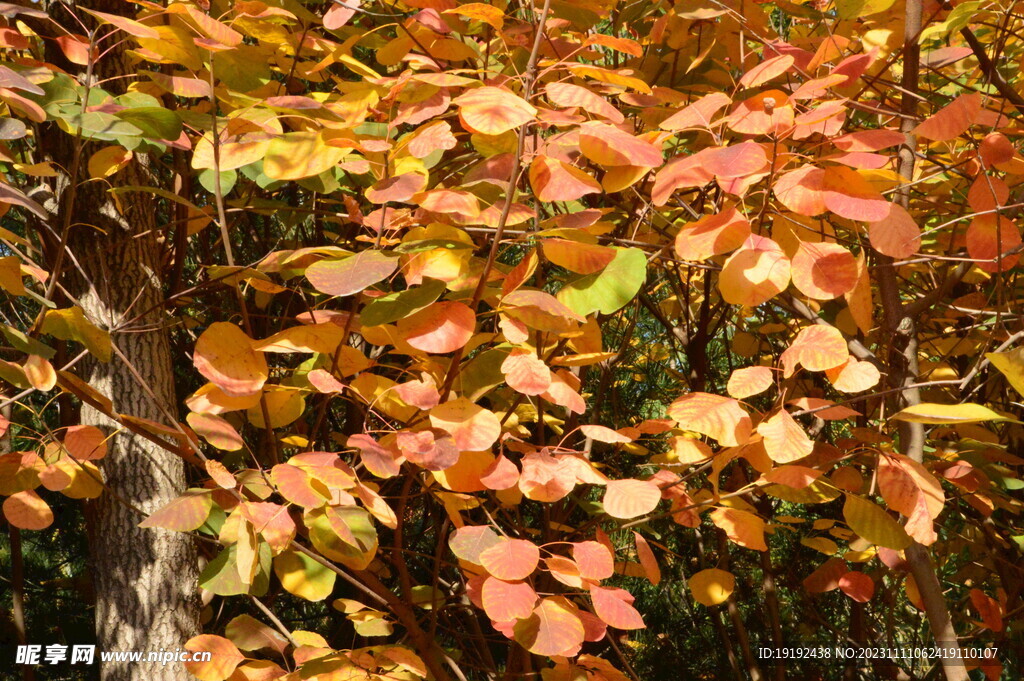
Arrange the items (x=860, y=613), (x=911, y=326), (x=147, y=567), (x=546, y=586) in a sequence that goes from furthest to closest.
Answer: (x=860, y=613) → (x=546, y=586) → (x=147, y=567) → (x=911, y=326)

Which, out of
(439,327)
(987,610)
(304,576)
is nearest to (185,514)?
(304,576)

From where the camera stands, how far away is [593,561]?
42.6 inches

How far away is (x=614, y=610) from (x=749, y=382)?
339mm

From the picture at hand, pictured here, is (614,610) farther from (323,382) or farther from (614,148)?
(614,148)

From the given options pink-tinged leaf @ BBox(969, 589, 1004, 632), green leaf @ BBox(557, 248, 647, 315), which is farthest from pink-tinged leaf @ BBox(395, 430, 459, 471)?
pink-tinged leaf @ BBox(969, 589, 1004, 632)

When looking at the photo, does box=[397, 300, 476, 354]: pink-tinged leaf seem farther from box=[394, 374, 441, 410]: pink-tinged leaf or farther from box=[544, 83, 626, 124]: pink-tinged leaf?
box=[544, 83, 626, 124]: pink-tinged leaf

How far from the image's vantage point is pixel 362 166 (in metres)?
1.14

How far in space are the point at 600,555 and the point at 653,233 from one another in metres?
0.85

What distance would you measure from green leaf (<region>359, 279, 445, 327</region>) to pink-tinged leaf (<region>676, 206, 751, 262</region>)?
29 cm

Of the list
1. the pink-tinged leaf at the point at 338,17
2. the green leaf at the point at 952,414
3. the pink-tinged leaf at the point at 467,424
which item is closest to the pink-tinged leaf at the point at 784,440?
the green leaf at the point at 952,414

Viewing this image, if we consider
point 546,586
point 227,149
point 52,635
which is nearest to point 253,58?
point 227,149

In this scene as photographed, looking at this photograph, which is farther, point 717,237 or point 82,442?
point 82,442

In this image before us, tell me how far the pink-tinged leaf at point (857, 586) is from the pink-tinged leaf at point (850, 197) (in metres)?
0.83

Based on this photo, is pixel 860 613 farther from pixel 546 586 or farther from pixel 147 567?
pixel 147 567
